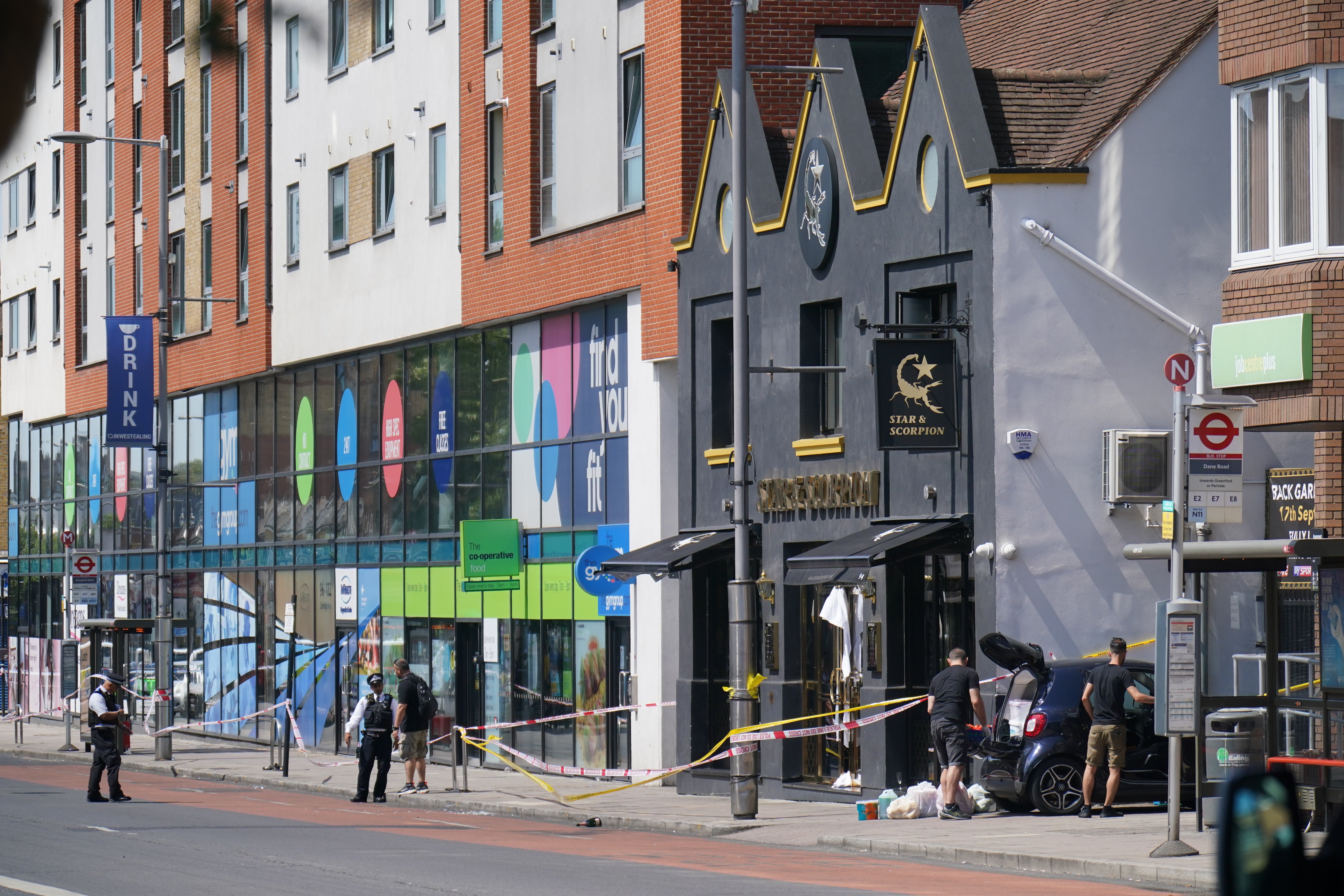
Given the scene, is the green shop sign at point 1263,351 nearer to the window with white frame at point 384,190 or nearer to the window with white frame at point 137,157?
the window with white frame at point 384,190

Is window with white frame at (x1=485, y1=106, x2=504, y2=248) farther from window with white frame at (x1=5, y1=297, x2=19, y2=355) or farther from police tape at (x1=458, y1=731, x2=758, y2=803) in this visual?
window with white frame at (x1=5, y1=297, x2=19, y2=355)

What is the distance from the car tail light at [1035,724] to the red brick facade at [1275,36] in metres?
6.38

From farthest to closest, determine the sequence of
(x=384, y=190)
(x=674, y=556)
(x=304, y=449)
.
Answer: (x=304, y=449)
(x=384, y=190)
(x=674, y=556)

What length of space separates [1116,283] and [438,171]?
15206 mm

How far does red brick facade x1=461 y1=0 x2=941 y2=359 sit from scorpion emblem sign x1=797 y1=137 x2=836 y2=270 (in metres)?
2.42

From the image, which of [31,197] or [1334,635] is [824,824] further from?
[31,197]

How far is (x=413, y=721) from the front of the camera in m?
26.3

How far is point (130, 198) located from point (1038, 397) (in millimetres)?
30722

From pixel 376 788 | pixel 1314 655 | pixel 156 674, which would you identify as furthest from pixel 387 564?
pixel 1314 655

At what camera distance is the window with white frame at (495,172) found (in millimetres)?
31453

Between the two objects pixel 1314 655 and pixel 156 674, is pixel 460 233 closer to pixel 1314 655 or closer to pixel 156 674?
pixel 156 674

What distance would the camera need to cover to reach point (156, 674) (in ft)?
114

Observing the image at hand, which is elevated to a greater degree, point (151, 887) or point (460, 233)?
point (460, 233)

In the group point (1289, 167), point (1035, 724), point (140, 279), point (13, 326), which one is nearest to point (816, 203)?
point (1289, 167)
